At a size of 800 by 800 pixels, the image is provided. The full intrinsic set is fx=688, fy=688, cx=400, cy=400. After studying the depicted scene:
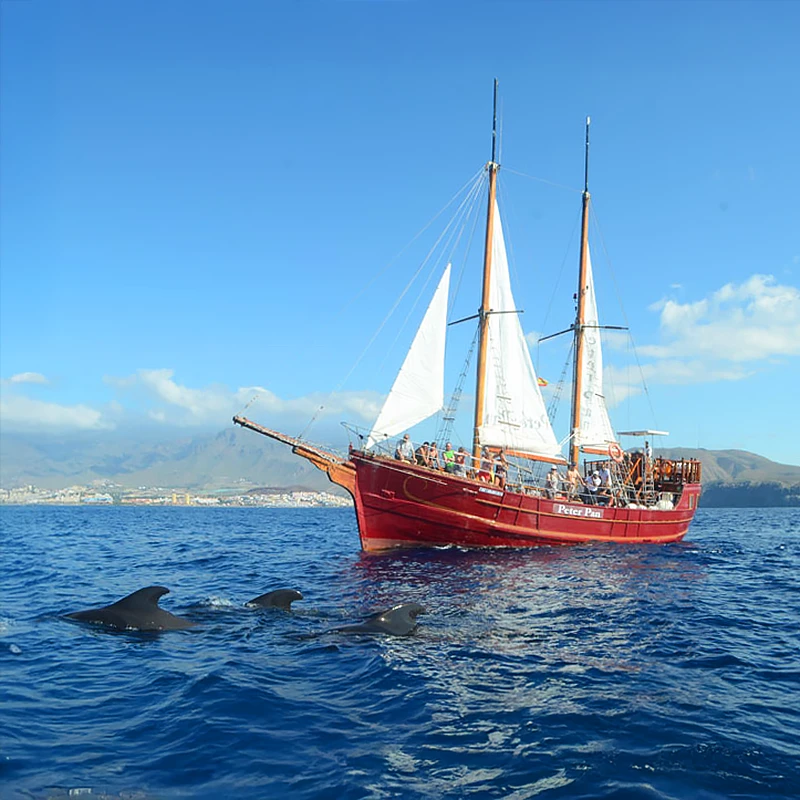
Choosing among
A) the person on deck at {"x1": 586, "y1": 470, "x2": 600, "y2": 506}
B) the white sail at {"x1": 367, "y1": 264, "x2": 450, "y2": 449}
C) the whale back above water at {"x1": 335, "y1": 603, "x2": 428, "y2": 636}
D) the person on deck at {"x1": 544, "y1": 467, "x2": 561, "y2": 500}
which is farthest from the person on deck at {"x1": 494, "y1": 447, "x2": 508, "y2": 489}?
the whale back above water at {"x1": 335, "y1": 603, "x2": 428, "y2": 636}

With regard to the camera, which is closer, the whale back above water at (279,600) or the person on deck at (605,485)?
the whale back above water at (279,600)

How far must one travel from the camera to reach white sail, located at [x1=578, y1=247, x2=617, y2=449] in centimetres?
4238

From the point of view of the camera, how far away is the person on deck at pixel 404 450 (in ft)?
94.9

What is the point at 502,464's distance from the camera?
30.8m

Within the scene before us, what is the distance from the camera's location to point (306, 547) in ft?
120

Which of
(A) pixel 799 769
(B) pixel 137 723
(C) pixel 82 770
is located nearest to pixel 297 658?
(B) pixel 137 723

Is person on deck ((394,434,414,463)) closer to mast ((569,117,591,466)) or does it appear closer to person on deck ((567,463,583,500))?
person on deck ((567,463,583,500))

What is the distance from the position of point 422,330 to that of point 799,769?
24062mm

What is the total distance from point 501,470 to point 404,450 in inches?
208

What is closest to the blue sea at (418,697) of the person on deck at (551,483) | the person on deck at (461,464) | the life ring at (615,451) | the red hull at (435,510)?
the red hull at (435,510)

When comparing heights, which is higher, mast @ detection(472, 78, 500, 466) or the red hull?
mast @ detection(472, 78, 500, 466)

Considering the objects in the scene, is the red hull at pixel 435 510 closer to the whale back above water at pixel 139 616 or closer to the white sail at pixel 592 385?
the white sail at pixel 592 385

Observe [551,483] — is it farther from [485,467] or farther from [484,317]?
[484,317]

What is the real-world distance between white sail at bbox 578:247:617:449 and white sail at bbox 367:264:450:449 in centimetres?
1536
